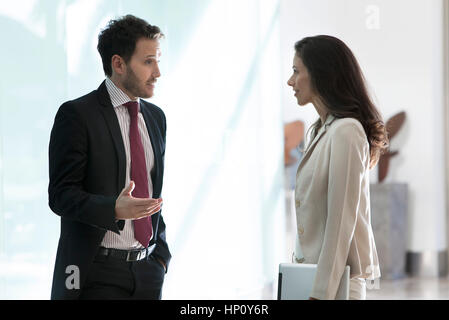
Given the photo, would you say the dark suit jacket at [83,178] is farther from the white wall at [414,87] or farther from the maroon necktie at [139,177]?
the white wall at [414,87]

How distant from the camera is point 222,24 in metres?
5.12

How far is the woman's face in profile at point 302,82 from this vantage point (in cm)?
217

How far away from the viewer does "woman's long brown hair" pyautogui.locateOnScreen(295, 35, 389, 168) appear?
82.2 inches

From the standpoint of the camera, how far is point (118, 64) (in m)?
2.41

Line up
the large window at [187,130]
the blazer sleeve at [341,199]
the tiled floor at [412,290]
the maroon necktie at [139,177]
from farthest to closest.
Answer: the tiled floor at [412,290], the large window at [187,130], the maroon necktie at [139,177], the blazer sleeve at [341,199]

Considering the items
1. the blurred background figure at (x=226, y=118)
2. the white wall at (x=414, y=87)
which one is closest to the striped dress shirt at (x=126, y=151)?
the blurred background figure at (x=226, y=118)

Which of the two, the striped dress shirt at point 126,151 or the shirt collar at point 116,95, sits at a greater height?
the shirt collar at point 116,95

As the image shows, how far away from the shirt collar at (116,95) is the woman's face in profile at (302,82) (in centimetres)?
58

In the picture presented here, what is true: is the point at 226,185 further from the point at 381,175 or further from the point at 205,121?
the point at 381,175

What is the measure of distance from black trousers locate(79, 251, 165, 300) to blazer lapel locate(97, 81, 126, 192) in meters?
0.25

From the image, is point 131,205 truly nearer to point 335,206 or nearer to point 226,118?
point 335,206

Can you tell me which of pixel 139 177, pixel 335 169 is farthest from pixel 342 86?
pixel 139 177
